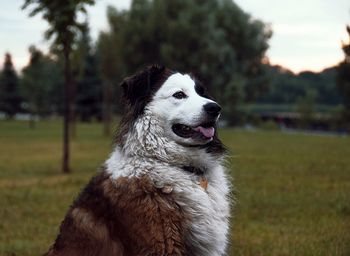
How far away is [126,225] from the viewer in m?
4.87

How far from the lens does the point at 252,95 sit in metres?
53.0

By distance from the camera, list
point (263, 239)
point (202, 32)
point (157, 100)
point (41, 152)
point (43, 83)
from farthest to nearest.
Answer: point (43, 83) < point (202, 32) < point (41, 152) < point (263, 239) < point (157, 100)

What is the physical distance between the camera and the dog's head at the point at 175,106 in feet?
17.0

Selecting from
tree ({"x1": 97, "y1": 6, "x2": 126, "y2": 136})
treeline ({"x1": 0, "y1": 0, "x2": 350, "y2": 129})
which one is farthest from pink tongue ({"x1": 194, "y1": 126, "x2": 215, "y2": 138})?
tree ({"x1": 97, "y1": 6, "x2": 126, "y2": 136})

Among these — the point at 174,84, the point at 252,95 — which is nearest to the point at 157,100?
the point at 174,84

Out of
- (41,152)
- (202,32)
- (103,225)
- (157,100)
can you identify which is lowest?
(41,152)

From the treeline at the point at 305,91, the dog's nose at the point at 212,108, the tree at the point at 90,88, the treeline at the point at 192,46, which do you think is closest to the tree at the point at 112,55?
the treeline at the point at 192,46

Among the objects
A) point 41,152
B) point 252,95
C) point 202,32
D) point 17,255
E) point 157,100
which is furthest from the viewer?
point 252,95

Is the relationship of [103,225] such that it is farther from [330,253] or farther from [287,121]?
[287,121]

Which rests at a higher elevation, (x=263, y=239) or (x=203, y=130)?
(x=203, y=130)

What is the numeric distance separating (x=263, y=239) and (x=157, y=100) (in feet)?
13.7

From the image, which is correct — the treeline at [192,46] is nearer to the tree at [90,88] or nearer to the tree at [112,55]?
the tree at [112,55]

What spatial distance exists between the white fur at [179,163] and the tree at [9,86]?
7624 centimetres

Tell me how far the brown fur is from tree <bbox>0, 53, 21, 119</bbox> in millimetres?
76458
